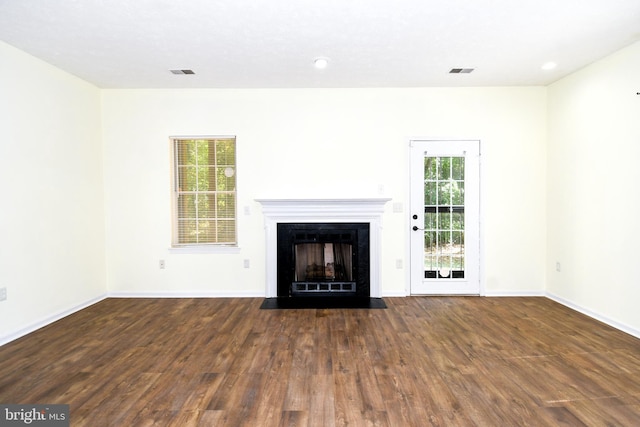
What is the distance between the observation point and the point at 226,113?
4473mm

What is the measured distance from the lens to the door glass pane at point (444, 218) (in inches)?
177

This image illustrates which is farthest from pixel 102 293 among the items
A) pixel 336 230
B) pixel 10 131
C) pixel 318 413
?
pixel 318 413

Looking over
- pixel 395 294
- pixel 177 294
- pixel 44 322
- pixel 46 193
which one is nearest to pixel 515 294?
pixel 395 294

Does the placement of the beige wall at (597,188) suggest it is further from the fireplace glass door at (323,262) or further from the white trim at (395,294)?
the fireplace glass door at (323,262)

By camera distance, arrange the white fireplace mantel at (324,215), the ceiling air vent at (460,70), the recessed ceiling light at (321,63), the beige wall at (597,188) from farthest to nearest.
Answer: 1. the white fireplace mantel at (324,215)
2. the ceiling air vent at (460,70)
3. the recessed ceiling light at (321,63)
4. the beige wall at (597,188)

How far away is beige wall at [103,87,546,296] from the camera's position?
4441mm

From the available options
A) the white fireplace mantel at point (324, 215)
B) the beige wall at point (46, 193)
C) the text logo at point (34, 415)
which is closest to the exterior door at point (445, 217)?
the white fireplace mantel at point (324, 215)

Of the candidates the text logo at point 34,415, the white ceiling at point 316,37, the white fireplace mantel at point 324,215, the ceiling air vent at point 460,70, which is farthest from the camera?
the white fireplace mantel at point 324,215

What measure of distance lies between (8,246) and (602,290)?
572 centimetres

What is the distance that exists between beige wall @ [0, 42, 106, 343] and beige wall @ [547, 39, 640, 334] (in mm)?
5653

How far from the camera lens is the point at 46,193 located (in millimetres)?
3541

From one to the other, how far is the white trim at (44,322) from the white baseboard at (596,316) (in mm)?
5625

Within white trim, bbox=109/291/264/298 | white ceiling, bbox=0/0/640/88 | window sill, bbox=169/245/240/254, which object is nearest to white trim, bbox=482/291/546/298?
white ceiling, bbox=0/0/640/88

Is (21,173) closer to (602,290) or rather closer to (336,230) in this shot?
(336,230)
